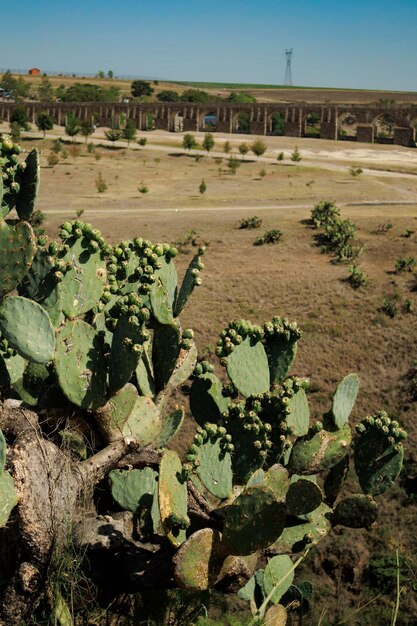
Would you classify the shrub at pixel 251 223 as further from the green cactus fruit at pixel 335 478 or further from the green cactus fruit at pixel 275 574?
the green cactus fruit at pixel 275 574

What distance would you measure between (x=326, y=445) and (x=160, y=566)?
5.53 ft

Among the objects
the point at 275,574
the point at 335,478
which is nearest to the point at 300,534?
the point at 275,574

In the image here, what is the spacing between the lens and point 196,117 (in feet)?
270

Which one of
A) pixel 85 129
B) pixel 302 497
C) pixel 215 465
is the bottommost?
pixel 302 497

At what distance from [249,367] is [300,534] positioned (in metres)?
1.32

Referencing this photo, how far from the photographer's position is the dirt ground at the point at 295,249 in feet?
62.5

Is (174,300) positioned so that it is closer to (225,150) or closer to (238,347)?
(238,347)

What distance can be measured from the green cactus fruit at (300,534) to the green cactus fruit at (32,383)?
212 cm

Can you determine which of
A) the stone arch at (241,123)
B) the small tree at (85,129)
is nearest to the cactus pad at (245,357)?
the small tree at (85,129)

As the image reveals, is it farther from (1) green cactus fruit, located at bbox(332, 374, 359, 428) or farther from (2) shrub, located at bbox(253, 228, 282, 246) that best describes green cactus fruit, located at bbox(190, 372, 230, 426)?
(2) shrub, located at bbox(253, 228, 282, 246)

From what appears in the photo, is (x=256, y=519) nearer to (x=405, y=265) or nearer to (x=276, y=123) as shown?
(x=405, y=265)

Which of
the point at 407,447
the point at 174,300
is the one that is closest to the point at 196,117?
the point at 407,447

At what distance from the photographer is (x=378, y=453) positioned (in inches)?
243

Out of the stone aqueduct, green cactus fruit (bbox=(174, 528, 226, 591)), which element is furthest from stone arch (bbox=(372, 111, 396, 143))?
green cactus fruit (bbox=(174, 528, 226, 591))
